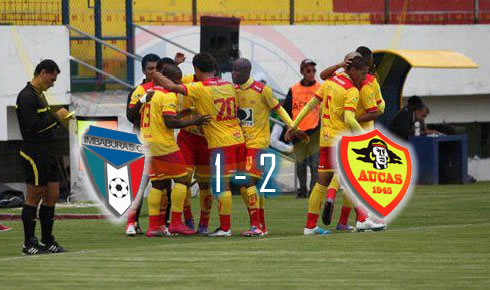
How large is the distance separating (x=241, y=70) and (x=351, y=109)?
4.75 feet

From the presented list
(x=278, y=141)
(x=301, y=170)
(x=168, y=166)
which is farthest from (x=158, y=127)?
(x=278, y=141)

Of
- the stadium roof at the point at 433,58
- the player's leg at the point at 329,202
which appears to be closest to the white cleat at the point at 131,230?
the player's leg at the point at 329,202

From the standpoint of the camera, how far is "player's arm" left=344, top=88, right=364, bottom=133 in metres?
16.5

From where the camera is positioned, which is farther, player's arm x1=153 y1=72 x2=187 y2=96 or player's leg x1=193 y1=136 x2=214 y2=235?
player's leg x1=193 y1=136 x2=214 y2=235

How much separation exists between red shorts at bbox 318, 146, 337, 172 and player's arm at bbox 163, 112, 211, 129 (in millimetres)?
1408

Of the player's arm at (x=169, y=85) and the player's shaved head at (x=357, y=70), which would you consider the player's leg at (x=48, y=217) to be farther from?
the player's shaved head at (x=357, y=70)

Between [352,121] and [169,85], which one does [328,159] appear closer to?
[352,121]

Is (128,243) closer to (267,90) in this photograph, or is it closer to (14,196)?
(267,90)

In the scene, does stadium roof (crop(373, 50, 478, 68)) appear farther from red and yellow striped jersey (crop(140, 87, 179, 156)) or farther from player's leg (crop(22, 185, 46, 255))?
player's leg (crop(22, 185, 46, 255))

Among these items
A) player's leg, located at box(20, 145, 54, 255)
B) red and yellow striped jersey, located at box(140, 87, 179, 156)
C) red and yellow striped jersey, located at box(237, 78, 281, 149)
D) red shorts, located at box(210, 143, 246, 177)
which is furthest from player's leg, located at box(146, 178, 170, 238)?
player's leg, located at box(20, 145, 54, 255)

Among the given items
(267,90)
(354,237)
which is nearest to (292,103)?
(267,90)

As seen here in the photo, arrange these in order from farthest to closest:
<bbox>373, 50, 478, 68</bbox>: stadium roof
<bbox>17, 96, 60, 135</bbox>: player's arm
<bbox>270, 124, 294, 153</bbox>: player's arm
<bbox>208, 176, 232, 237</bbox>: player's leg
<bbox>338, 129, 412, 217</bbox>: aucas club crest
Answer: <bbox>373, 50, 478, 68</bbox>: stadium roof → <bbox>270, 124, 294, 153</bbox>: player's arm → <bbox>208, 176, 232, 237</bbox>: player's leg → <bbox>338, 129, 412, 217</bbox>: aucas club crest → <bbox>17, 96, 60, 135</bbox>: player's arm

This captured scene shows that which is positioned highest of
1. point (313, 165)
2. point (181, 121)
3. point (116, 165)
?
point (181, 121)

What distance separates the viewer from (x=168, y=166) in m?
17.3
